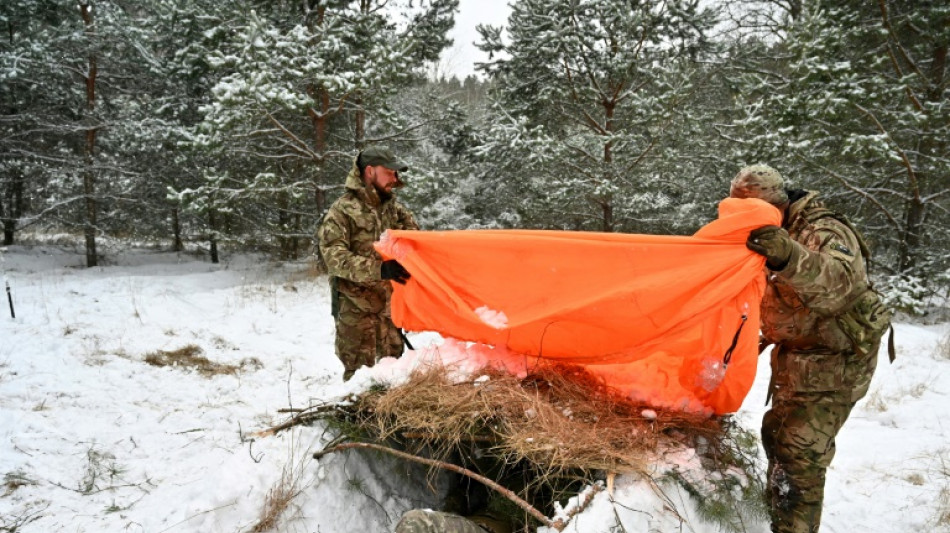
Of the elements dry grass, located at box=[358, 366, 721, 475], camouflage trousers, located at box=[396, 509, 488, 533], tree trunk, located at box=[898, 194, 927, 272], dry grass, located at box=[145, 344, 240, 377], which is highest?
tree trunk, located at box=[898, 194, 927, 272]

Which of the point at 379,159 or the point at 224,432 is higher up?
the point at 379,159

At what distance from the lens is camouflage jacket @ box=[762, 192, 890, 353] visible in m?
2.56

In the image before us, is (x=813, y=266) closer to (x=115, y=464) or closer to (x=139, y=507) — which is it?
(x=139, y=507)

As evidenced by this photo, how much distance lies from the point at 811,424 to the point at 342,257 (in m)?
3.22

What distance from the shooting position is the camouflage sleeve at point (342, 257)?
3.86 m

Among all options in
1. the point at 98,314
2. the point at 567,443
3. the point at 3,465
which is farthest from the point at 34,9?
the point at 567,443

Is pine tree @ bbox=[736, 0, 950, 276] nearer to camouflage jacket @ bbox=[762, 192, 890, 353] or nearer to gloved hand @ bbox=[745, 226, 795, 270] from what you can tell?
camouflage jacket @ bbox=[762, 192, 890, 353]

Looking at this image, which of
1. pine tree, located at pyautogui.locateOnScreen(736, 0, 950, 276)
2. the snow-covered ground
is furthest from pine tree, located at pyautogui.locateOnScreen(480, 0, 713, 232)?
the snow-covered ground

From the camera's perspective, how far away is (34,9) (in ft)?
38.7

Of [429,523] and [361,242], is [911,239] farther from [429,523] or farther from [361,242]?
[429,523]

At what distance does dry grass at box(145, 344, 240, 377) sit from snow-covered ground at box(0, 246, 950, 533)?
148 millimetres

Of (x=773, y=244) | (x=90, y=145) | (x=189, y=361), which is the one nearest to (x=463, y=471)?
(x=773, y=244)

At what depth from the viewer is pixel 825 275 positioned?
2.56 meters

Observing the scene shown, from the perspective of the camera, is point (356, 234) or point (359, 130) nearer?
point (356, 234)
